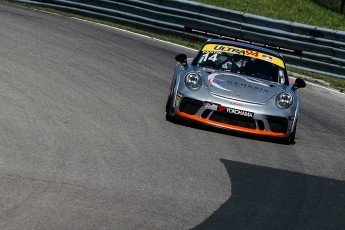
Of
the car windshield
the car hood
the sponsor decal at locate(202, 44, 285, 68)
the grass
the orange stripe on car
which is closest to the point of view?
the orange stripe on car

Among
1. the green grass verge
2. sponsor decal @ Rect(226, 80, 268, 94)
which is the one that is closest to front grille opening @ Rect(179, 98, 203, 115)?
sponsor decal @ Rect(226, 80, 268, 94)

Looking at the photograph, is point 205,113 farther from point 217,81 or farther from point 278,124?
point 278,124

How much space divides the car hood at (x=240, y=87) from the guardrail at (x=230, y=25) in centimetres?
667

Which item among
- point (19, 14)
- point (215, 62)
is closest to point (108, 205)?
point (215, 62)

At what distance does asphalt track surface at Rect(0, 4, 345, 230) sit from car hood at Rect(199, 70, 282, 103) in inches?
20.0

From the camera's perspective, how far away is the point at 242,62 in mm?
11922

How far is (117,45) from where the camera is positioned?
1720 centimetres

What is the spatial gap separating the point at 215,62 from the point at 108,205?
17.5ft

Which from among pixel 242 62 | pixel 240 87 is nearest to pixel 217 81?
pixel 240 87

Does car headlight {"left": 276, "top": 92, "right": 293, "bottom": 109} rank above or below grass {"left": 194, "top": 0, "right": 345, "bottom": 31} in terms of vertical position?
above

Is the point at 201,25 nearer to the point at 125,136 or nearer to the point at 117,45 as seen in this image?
the point at 117,45

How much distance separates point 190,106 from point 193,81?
1.30 ft

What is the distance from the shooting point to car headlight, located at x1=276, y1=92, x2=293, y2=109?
10812mm

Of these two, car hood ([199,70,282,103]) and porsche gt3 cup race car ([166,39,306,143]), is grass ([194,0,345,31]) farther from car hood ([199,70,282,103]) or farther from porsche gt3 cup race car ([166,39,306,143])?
car hood ([199,70,282,103])
